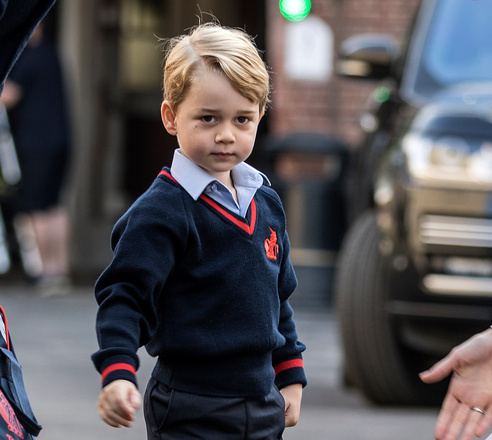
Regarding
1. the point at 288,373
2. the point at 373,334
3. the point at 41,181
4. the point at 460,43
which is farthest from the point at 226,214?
the point at 41,181

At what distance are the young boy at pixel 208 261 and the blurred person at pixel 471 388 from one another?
63 centimetres

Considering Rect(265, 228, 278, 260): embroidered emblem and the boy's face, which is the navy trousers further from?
the boy's face

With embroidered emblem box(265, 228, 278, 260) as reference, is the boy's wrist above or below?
below

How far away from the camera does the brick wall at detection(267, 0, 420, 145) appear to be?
32.7 feet

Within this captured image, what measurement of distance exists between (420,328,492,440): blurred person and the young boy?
63 cm

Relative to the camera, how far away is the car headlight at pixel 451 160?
494 centimetres

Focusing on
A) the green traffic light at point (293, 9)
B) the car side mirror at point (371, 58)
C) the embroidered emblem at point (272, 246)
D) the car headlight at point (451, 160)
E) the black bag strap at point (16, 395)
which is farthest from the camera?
the green traffic light at point (293, 9)

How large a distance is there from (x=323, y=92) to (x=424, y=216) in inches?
203

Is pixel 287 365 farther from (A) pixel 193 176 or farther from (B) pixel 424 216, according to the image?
(B) pixel 424 216

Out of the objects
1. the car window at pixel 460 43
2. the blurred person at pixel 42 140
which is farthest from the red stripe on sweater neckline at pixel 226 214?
the blurred person at pixel 42 140

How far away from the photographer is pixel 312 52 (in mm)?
10039

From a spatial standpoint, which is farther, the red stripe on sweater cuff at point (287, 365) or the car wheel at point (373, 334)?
the car wheel at point (373, 334)

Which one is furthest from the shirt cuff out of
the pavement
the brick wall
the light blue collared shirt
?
the brick wall

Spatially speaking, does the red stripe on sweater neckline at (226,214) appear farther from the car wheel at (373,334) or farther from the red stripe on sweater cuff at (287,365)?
the car wheel at (373,334)
